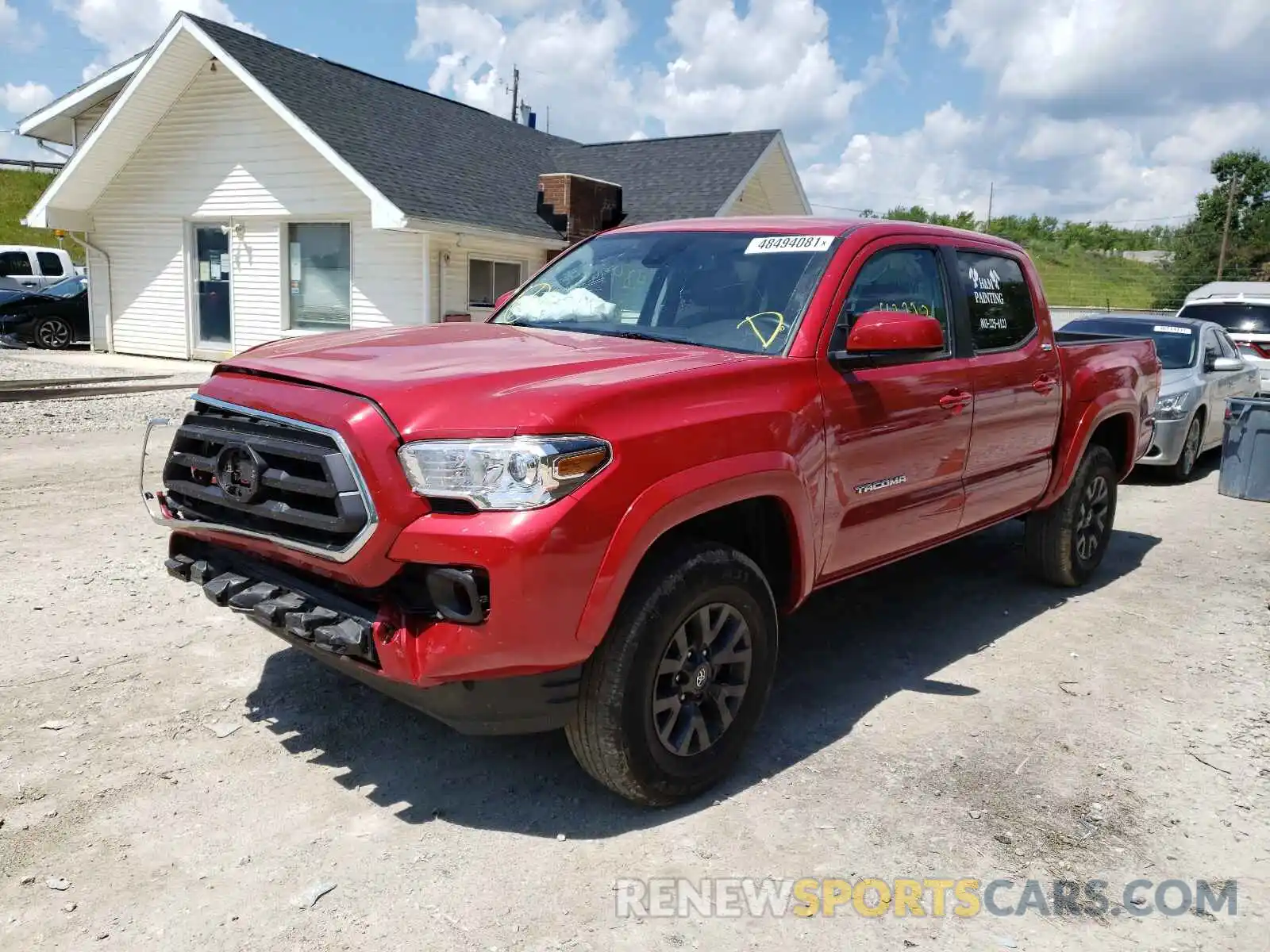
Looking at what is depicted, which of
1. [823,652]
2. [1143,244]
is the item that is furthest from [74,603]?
[1143,244]

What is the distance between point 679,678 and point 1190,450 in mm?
8994

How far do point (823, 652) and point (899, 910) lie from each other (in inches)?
82.0

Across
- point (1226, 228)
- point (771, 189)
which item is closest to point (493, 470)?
point (771, 189)

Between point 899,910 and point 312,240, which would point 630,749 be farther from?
point 312,240

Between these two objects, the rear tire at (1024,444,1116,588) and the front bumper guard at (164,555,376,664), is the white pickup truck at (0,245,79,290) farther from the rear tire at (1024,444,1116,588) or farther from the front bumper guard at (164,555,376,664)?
the rear tire at (1024,444,1116,588)

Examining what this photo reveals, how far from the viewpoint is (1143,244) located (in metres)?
66.6

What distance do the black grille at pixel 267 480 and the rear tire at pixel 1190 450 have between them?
950cm

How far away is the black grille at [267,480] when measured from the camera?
285cm

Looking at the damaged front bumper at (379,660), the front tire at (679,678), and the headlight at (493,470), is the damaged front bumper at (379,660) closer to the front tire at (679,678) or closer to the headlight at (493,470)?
the front tire at (679,678)

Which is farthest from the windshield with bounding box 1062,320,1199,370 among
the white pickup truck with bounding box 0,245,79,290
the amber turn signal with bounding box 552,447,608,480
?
the white pickup truck with bounding box 0,245,79,290

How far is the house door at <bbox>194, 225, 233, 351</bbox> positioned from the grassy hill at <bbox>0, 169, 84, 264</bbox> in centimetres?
2792

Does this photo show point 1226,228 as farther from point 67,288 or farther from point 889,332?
point 889,332

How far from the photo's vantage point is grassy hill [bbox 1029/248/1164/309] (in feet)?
150

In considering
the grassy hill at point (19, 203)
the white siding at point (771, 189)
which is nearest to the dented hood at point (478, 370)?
the white siding at point (771, 189)
